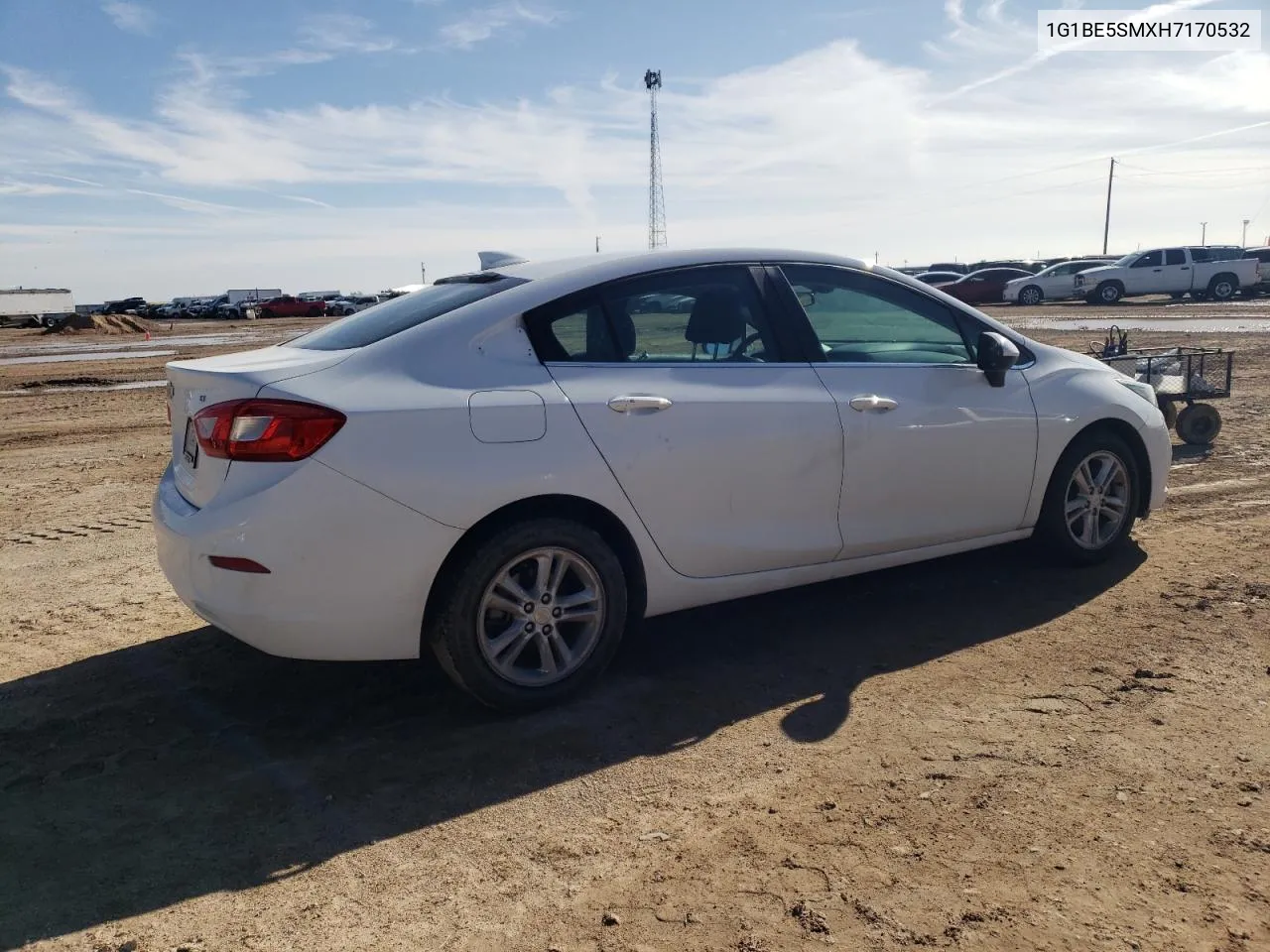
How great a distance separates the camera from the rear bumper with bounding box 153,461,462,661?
342 centimetres

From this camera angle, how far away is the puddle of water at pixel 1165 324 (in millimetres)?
21203

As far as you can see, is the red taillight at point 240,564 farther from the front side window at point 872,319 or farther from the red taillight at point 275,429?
the front side window at point 872,319

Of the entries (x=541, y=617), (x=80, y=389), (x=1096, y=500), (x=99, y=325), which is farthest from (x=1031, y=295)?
(x=99, y=325)

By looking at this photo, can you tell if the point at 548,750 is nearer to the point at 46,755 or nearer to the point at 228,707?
the point at 228,707

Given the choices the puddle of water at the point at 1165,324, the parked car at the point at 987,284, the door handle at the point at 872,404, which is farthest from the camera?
the parked car at the point at 987,284

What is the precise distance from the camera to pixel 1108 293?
121ft

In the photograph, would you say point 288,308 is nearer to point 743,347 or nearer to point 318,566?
point 743,347

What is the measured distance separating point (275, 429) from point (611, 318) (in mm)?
1352

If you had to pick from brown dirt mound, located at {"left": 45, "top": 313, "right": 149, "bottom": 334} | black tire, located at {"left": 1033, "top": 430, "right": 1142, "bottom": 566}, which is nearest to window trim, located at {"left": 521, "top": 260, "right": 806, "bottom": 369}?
black tire, located at {"left": 1033, "top": 430, "right": 1142, "bottom": 566}

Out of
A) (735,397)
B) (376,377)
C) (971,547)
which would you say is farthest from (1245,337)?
(376,377)

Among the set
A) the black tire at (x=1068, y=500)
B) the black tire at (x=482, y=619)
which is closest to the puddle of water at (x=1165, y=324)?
the black tire at (x=1068, y=500)

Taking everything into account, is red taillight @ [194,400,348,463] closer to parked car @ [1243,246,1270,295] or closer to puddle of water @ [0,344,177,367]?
puddle of water @ [0,344,177,367]

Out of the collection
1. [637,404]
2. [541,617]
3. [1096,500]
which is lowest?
[541,617]

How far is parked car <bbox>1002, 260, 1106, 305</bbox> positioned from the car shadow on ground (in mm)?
35256
